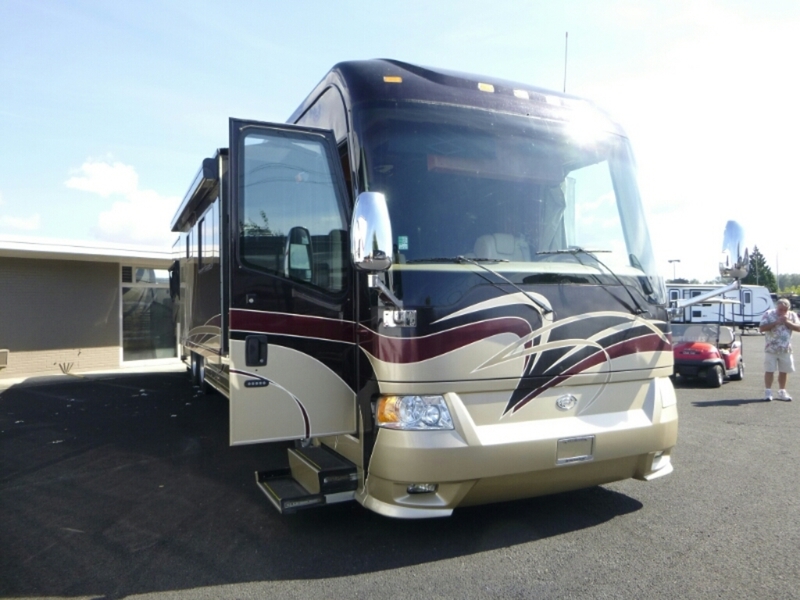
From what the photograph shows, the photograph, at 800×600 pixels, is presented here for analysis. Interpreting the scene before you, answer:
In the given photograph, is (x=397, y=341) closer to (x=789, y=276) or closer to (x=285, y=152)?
(x=285, y=152)

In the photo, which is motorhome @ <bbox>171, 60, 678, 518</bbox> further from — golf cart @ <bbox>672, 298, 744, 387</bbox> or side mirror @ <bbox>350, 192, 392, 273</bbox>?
golf cart @ <bbox>672, 298, 744, 387</bbox>

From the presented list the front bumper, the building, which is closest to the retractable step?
the front bumper

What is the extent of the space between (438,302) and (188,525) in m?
2.57

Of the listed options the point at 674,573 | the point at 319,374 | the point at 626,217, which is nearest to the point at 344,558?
the point at 319,374

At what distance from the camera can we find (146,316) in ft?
53.4

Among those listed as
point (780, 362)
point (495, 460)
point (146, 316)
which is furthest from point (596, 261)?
point (146, 316)

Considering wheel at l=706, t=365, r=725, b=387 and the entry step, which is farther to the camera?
wheel at l=706, t=365, r=725, b=387

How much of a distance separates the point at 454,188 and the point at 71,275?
13247 millimetres

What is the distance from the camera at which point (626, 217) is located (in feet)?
15.7

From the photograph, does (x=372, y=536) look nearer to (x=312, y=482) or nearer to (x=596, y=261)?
(x=312, y=482)

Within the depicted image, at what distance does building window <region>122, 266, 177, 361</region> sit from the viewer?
52.1 feet

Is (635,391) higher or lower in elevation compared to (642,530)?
higher

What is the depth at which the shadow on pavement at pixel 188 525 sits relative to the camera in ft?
12.9

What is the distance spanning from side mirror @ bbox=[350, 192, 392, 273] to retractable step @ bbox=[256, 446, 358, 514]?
1.43 meters
